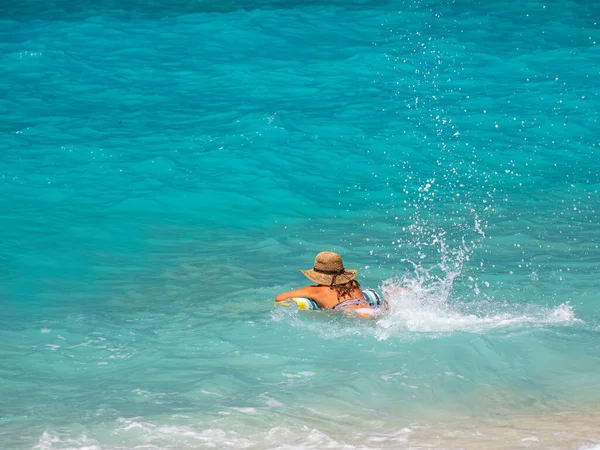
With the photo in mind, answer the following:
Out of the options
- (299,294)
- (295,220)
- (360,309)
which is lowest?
(360,309)

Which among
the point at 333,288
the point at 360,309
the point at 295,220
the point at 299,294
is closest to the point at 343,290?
the point at 333,288

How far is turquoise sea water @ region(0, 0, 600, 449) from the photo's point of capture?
6.54 m

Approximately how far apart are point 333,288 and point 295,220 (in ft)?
12.7

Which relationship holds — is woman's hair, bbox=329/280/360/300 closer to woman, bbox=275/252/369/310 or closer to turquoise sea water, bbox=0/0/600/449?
woman, bbox=275/252/369/310

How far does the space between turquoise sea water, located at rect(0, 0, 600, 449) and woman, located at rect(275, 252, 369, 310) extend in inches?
8.1

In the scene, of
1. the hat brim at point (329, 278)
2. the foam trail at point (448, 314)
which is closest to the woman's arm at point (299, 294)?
the hat brim at point (329, 278)

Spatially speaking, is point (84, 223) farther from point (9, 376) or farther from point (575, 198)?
point (575, 198)

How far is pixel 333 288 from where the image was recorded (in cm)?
802

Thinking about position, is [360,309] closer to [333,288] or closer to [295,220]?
[333,288]

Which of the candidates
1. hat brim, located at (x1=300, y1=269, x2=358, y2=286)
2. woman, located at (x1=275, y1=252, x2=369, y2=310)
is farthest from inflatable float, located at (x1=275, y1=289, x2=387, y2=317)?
hat brim, located at (x1=300, y1=269, x2=358, y2=286)

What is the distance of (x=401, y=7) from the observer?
22750mm

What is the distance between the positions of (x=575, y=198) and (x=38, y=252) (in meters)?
7.18

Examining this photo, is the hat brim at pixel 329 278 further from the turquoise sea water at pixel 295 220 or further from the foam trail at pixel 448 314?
the foam trail at pixel 448 314

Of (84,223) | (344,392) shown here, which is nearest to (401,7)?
(84,223)
